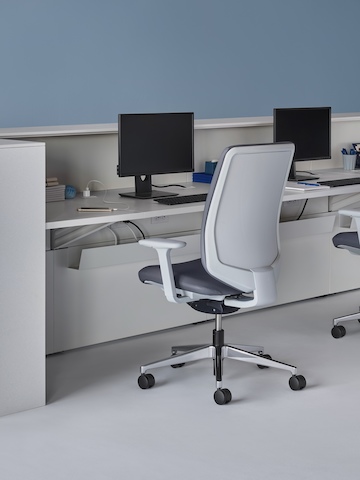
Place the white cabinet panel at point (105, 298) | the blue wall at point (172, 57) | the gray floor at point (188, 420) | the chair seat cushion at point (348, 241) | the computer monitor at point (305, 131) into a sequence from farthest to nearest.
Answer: the blue wall at point (172, 57)
the computer monitor at point (305, 131)
the chair seat cushion at point (348, 241)
the white cabinet panel at point (105, 298)
the gray floor at point (188, 420)

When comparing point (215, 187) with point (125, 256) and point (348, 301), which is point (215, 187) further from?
point (348, 301)

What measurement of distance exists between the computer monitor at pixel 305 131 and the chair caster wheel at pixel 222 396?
7.27 ft

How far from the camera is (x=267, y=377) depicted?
4.82 m

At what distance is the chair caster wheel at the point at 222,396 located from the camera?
14.4ft

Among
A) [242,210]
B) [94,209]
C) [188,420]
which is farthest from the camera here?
[94,209]

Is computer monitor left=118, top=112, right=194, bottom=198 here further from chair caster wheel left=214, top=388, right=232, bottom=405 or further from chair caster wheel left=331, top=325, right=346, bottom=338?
chair caster wheel left=214, top=388, right=232, bottom=405

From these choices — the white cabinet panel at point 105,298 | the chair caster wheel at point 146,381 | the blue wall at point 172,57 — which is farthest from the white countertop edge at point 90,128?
the blue wall at point 172,57

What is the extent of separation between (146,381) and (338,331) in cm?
151

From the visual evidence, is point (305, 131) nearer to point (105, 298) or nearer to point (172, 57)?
point (105, 298)

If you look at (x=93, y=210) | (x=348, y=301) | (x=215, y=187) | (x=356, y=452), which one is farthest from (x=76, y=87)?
(x=356, y=452)

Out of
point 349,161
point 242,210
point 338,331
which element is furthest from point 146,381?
point 349,161

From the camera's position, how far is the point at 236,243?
4363mm

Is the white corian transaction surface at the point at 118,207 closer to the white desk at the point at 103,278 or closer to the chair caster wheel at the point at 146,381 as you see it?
the white desk at the point at 103,278

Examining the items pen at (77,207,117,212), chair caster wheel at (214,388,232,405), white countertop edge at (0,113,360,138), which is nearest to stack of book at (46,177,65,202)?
white countertop edge at (0,113,360,138)
